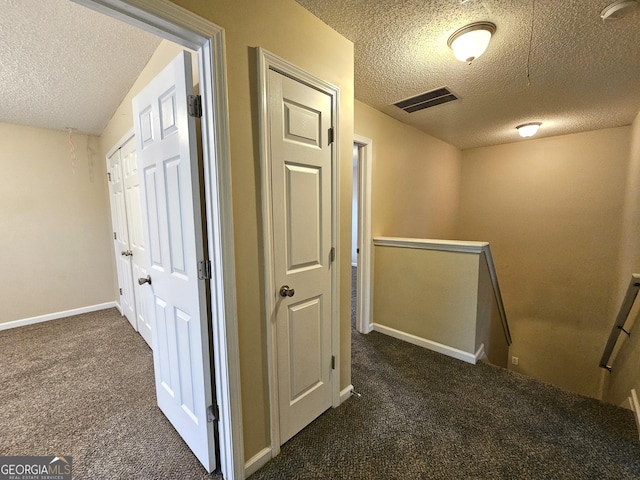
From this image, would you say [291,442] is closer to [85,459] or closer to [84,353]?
[85,459]

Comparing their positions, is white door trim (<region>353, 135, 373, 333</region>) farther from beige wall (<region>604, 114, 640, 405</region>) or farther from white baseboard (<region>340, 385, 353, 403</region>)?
beige wall (<region>604, 114, 640, 405</region>)

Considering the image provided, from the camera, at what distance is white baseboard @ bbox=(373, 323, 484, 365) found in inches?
93.5

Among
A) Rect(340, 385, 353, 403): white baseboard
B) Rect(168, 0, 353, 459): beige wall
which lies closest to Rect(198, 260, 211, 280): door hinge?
Rect(168, 0, 353, 459): beige wall

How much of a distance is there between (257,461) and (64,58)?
9.12 ft

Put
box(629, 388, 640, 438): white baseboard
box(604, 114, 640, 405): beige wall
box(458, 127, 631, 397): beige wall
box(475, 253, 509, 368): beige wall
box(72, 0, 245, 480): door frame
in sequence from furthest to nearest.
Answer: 1. box(458, 127, 631, 397): beige wall
2. box(475, 253, 509, 368): beige wall
3. box(604, 114, 640, 405): beige wall
4. box(629, 388, 640, 438): white baseboard
5. box(72, 0, 245, 480): door frame

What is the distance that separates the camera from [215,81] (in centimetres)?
108

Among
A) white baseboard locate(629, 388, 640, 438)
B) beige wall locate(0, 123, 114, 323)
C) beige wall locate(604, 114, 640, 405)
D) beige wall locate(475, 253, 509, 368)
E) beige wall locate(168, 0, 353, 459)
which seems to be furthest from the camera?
beige wall locate(0, 123, 114, 323)

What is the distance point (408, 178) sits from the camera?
3.32m

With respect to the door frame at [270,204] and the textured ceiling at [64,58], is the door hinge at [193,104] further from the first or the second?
the textured ceiling at [64,58]

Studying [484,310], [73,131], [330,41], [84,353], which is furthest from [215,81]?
[73,131]

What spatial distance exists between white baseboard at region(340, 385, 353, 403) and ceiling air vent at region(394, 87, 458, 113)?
2.54 metres

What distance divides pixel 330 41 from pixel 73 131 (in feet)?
11.9

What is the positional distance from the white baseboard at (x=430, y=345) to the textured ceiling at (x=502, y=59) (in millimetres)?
2315

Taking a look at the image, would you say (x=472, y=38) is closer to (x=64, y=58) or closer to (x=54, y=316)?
(x=64, y=58)
